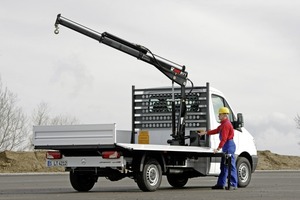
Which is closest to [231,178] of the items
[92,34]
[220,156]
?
[220,156]

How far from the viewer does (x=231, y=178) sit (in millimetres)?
19000

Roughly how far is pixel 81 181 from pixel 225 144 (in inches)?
145

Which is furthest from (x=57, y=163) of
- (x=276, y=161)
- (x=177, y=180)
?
(x=276, y=161)

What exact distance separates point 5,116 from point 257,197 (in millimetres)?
42185

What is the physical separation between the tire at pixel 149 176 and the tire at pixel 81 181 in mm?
1787

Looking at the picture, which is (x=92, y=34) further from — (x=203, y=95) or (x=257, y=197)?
(x=257, y=197)

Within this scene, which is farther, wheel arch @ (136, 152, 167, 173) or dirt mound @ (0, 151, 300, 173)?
dirt mound @ (0, 151, 300, 173)

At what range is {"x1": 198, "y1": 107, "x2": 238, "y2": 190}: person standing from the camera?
61.6 ft

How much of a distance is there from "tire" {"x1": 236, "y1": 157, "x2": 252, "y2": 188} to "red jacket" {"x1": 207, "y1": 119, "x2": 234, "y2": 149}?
1.29m

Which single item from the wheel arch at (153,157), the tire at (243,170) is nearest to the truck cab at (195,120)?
the tire at (243,170)

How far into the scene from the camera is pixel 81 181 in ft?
61.6

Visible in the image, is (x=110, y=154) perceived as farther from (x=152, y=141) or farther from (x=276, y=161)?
(x=276, y=161)

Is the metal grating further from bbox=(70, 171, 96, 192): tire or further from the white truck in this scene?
bbox=(70, 171, 96, 192): tire

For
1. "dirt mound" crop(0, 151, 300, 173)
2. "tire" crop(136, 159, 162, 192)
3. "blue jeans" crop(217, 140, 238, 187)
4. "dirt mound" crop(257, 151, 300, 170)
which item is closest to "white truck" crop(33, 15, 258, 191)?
"tire" crop(136, 159, 162, 192)
